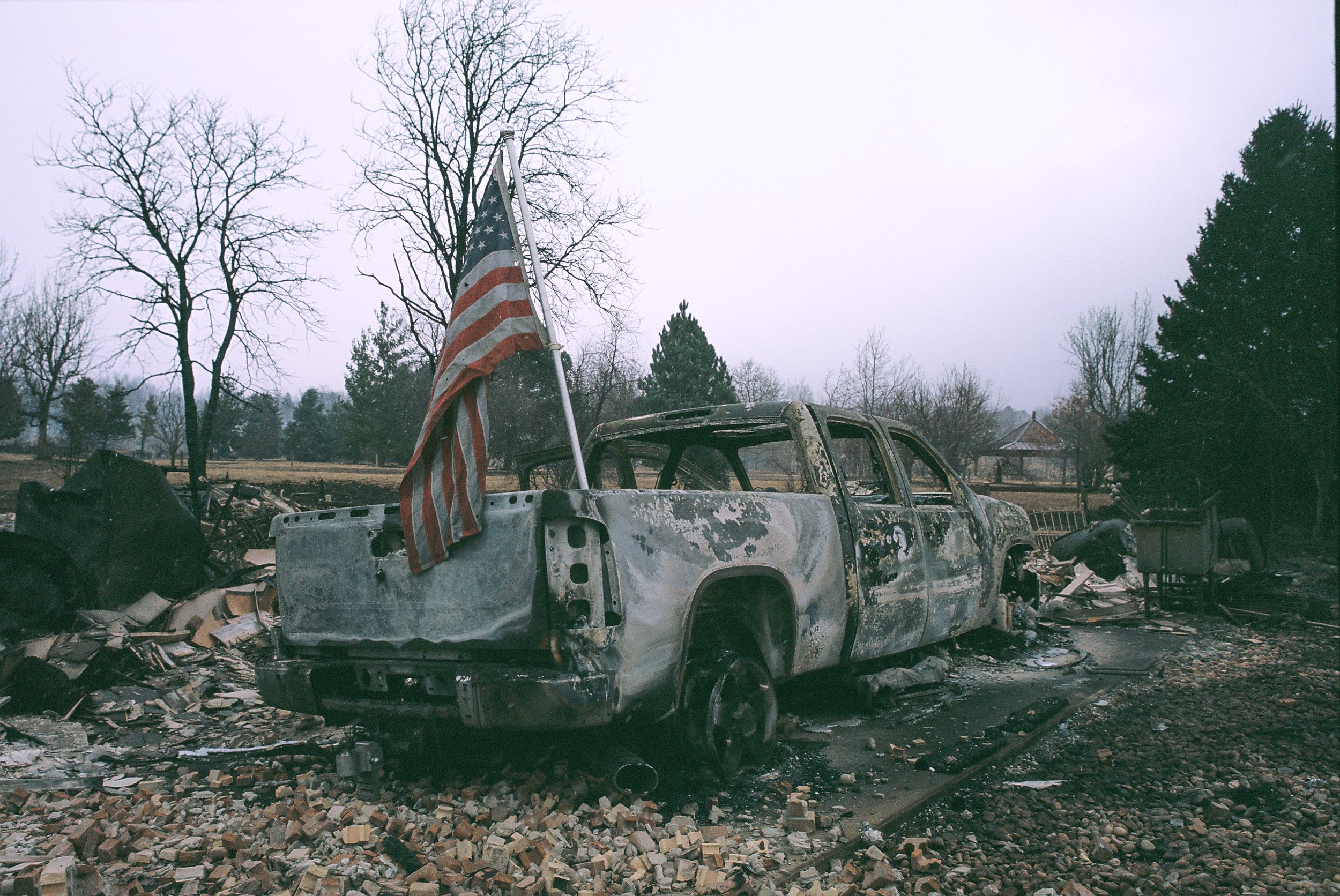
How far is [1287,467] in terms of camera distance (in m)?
19.4

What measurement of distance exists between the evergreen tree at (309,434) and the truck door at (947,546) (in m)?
66.0

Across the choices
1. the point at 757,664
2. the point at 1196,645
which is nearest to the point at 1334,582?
the point at 1196,645

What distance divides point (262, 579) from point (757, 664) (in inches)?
261

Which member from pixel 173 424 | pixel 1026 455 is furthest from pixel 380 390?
pixel 1026 455

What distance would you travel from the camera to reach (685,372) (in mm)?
39719

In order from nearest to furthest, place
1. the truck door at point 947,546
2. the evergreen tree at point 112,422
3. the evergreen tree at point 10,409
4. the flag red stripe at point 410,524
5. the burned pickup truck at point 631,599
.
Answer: the burned pickup truck at point 631,599 → the flag red stripe at point 410,524 → the truck door at point 947,546 → the evergreen tree at point 10,409 → the evergreen tree at point 112,422

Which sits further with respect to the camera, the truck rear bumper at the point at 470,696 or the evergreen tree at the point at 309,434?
the evergreen tree at the point at 309,434

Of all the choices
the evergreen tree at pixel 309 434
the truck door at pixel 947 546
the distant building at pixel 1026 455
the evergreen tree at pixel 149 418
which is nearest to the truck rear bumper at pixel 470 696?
the truck door at pixel 947 546

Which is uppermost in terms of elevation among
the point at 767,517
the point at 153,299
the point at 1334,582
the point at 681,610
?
the point at 153,299

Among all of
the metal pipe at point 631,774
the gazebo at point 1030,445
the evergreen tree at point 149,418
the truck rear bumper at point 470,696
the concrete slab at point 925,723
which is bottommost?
the concrete slab at point 925,723

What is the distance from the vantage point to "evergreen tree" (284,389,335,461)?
212ft

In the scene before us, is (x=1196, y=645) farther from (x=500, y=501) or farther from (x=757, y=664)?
(x=500, y=501)

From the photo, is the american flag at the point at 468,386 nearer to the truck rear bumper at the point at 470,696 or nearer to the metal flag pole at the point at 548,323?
the metal flag pole at the point at 548,323

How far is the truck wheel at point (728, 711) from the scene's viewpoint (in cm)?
358
